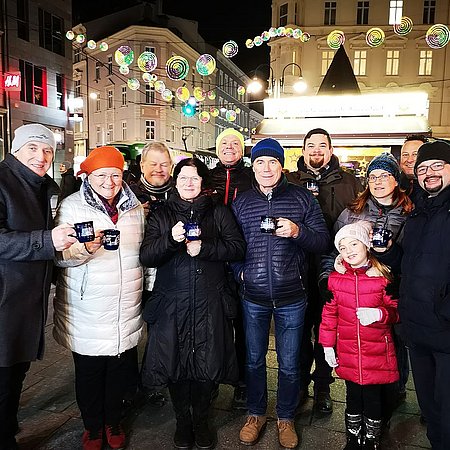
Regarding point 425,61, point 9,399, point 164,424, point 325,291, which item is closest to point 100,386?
point 9,399

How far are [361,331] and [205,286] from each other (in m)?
1.13

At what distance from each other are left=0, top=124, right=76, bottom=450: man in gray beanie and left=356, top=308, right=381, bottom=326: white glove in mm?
1954

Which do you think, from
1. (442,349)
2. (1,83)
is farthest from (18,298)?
(1,83)

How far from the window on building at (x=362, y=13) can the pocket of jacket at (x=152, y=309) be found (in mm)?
33558

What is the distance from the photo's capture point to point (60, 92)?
25250 millimetres

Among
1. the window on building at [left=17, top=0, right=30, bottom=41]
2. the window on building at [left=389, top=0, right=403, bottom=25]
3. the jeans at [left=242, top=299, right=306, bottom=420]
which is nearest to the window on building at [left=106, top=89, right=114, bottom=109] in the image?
the window on building at [left=17, top=0, right=30, bottom=41]

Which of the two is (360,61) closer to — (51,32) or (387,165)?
(51,32)

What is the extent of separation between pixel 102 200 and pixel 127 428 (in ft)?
6.01

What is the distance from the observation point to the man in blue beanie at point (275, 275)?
326 cm

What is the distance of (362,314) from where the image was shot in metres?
3.02

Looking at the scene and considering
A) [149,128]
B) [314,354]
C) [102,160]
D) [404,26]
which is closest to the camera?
[102,160]

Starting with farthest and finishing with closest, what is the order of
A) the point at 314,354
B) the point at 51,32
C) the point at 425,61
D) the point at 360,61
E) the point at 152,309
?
the point at 360,61, the point at 425,61, the point at 51,32, the point at 314,354, the point at 152,309

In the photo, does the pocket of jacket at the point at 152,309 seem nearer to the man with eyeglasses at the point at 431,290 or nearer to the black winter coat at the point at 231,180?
the black winter coat at the point at 231,180

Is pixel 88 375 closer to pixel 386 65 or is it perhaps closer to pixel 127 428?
pixel 127 428
